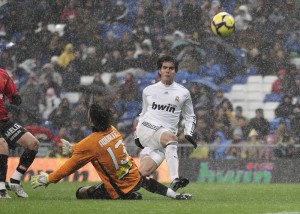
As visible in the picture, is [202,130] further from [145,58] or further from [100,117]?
[100,117]

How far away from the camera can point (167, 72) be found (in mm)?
12406

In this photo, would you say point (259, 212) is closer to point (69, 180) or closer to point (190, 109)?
point (190, 109)

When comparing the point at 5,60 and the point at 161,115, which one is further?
the point at 5,60

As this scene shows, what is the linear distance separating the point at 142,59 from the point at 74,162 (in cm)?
1185

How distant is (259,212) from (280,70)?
12.7 metres

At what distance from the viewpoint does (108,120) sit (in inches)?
432

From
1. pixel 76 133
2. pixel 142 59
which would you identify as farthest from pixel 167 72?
pixel 142 59

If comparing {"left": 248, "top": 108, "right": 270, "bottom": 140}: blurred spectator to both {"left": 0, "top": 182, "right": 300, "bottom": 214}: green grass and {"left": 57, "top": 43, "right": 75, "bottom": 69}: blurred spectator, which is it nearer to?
{"left": 57, "top": 43, "right": 75, "bottom": 69}: blurred spectator

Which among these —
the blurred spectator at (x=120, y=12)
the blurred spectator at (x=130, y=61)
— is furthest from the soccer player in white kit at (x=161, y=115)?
the blurred spectator at (x=120, y=12)

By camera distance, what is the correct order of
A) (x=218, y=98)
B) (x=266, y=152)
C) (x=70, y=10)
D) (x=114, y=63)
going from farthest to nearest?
1. (x=70, y=10)
2. (x=114, y=63)
3. (x=218, y=98)
4. (x=266, y=152)

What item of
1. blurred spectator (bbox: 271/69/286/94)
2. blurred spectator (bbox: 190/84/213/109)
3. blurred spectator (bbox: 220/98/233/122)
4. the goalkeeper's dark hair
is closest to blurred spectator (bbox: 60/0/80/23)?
blurred spectator (bbox: 190/84/213/109)

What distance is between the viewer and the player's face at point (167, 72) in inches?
485

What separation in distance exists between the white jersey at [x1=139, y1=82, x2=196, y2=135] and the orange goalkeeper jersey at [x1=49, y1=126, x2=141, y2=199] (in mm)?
1380

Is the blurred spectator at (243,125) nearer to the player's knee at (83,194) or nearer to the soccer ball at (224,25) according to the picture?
the soccer ball at (224,25)
